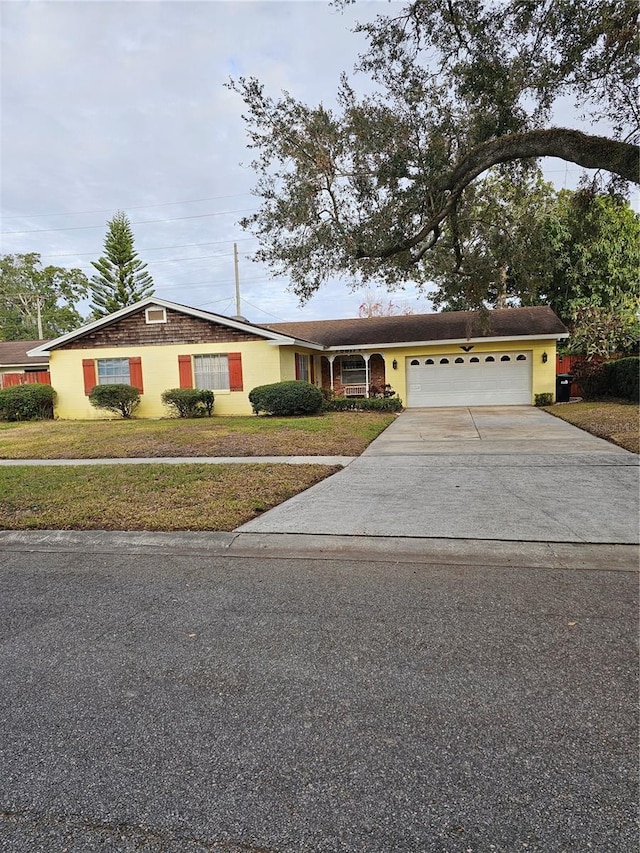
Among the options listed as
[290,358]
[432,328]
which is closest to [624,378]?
[432,328]

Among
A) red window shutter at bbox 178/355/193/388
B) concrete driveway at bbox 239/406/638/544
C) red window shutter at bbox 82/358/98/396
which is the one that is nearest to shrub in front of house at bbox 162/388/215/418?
red window shutter at bbox 178/355/193/388

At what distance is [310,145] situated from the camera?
10.1 meters

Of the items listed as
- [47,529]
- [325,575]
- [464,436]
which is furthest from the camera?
[464,436]

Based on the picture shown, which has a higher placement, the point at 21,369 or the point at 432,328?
the point at 432,328

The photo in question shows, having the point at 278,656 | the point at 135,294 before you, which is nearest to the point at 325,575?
the point at 278,656

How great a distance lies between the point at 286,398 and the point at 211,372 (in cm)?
369

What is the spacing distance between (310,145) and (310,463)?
6.15 meters

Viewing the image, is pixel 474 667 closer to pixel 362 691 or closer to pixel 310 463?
pixel 362 691

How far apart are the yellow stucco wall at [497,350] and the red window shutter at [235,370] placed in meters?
5.27

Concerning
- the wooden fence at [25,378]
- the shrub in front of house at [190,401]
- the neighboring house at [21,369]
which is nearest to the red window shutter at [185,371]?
the shrub in front of house at [190,401]

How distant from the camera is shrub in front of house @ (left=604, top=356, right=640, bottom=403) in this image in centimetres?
1644

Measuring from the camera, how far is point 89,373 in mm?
18734

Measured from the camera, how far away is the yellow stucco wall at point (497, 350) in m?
18.9

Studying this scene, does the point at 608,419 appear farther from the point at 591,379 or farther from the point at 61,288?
the point at 61,288
